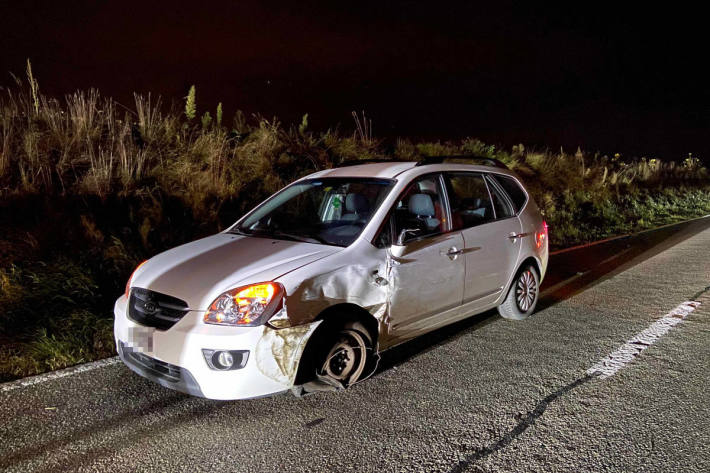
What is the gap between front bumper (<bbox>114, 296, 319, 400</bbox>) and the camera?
3.30 metres

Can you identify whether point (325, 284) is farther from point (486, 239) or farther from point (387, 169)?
point (486, 239)

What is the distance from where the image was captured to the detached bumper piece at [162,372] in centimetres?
335

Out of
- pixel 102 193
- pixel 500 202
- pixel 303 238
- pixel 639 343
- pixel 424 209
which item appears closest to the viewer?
pixel 303 238

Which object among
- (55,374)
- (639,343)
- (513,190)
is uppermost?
(513,190)

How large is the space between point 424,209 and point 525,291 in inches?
68.5

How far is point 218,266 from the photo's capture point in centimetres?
378

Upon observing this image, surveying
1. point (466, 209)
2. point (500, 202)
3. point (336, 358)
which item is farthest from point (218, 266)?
point (500, 202)

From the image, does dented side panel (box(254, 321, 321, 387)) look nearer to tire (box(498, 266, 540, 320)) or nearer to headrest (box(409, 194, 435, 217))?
headrest (box(409, 194, 435, 217))

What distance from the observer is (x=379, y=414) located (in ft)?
11.6

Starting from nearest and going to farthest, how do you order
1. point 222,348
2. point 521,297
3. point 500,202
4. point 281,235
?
point 222,348 → point 281,235 → point 500,202 → point 521,297

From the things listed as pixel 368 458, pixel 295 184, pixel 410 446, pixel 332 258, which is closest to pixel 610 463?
pixel 410 446

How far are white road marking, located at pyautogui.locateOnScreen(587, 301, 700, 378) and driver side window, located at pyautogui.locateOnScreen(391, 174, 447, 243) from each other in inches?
65.8

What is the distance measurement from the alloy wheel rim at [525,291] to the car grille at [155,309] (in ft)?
11.3

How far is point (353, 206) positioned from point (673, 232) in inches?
435
